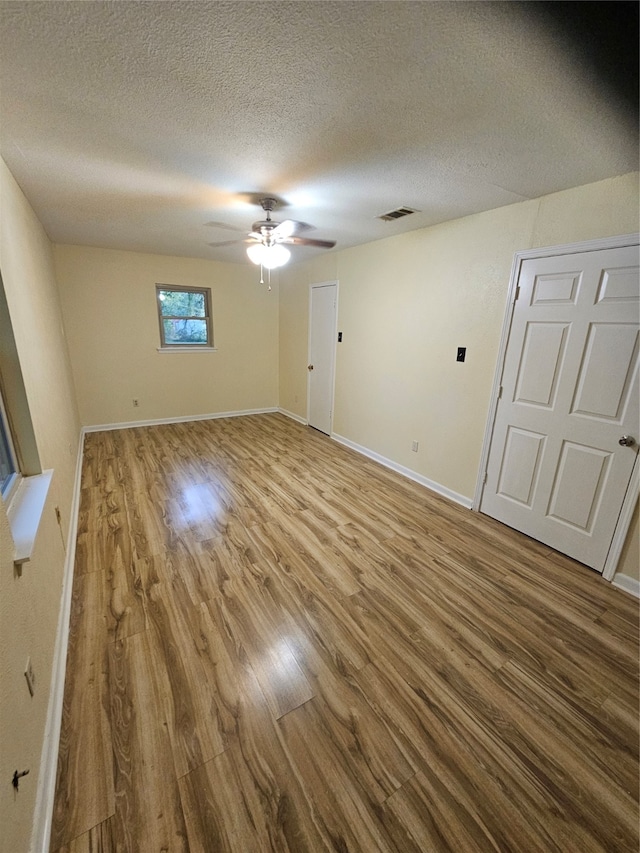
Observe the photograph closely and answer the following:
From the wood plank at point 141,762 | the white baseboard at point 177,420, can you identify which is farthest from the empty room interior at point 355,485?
the white baseboard at point 177,420

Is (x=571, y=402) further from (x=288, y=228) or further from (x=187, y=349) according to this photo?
(x=187, y=349)

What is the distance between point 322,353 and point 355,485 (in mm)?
2197

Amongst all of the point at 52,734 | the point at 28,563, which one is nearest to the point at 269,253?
the point at 28,563

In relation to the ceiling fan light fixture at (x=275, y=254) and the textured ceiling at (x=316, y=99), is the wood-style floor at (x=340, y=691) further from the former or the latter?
the textured ceiling at (x=316, y=99)

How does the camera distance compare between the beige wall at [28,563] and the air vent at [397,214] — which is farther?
the air vent at [397,214]

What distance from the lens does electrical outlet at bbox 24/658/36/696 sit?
3.64ft

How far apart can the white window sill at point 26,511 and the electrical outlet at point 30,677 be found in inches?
13.3

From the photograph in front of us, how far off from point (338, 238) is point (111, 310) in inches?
126

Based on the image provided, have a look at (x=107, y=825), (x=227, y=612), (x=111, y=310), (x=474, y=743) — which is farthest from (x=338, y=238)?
(x=107, y=825)

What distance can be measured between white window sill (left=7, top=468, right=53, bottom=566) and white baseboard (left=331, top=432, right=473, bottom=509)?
3.08 meters

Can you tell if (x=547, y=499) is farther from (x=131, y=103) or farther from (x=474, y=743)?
(x=131, y=103)

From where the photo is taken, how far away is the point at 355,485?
11.4 ft

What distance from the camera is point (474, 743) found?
4.40ft

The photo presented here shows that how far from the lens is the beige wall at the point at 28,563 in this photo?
93cm
